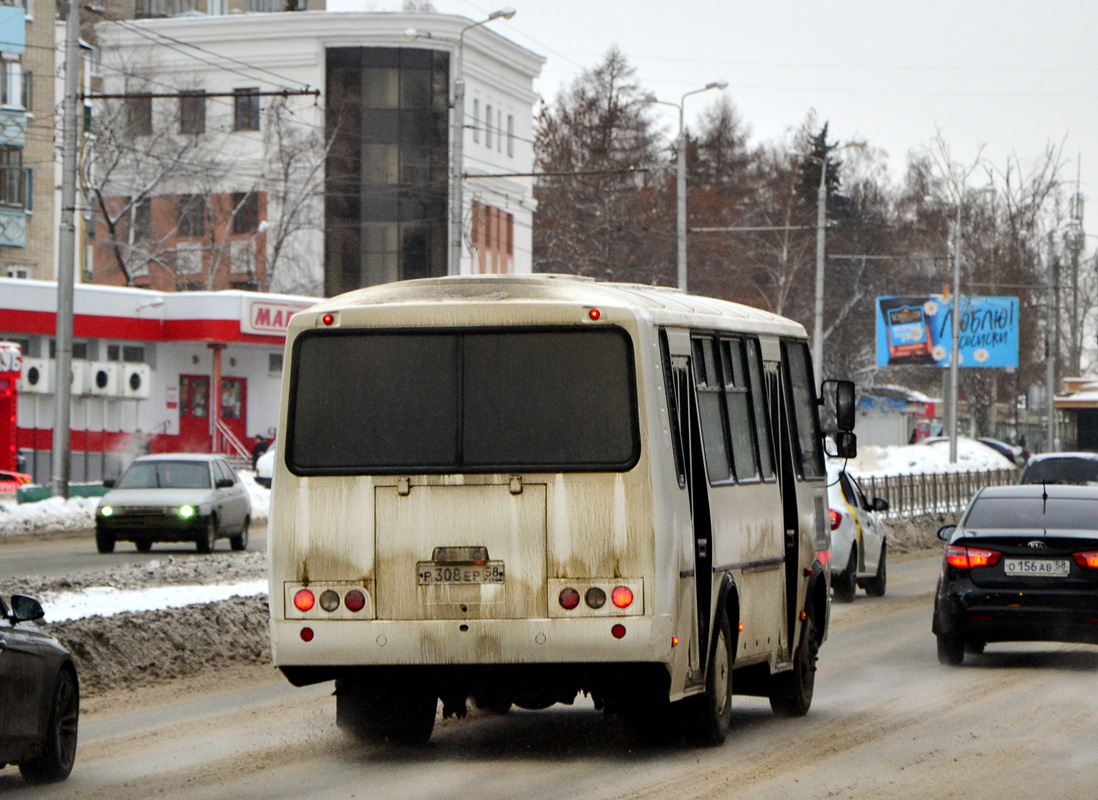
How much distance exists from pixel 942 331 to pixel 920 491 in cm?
2463

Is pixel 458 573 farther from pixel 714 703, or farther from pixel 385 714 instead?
pixel 714 703

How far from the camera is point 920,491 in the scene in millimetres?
44219

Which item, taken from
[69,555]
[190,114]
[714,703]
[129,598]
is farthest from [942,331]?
[714,703]

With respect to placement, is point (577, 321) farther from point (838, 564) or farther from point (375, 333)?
point (838, 564)

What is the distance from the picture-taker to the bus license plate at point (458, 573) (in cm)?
1025

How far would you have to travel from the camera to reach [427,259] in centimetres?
8150

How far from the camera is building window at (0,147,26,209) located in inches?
2393

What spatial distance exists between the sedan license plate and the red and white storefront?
36.3 m

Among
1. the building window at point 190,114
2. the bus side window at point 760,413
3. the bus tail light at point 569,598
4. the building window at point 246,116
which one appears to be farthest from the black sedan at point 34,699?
the building window at point 246,116

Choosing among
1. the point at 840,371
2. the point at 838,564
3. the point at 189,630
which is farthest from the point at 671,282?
the point at 189,630

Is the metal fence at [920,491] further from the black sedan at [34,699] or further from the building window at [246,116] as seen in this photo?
the building window at [246,116]

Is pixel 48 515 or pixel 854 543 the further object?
pixel 48 515

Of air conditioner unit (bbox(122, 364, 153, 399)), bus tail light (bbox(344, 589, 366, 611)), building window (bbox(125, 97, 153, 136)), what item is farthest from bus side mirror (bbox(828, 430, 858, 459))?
building window (bbox(125, 97, 153, 136))

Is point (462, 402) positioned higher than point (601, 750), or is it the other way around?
point (462, 402)
